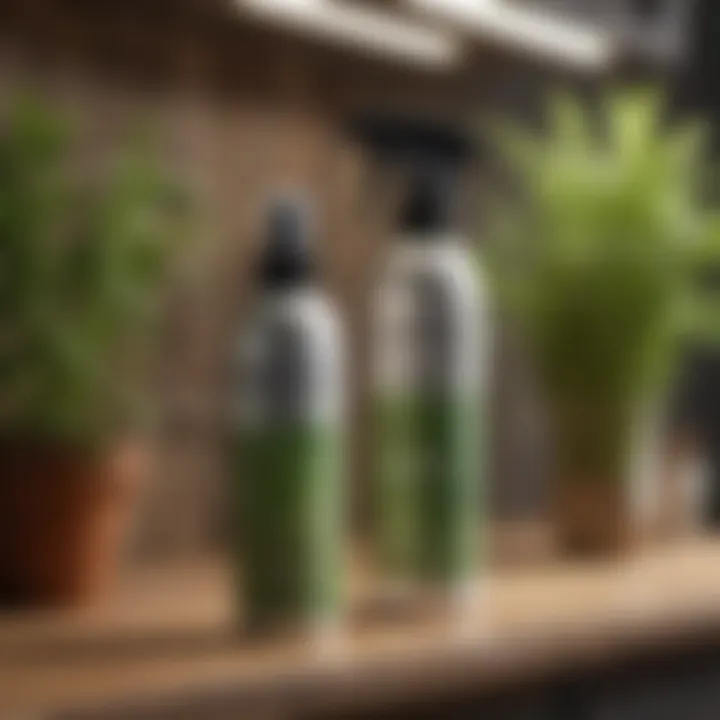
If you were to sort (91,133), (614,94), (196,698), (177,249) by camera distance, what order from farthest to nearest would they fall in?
(614,94) → (91,133) → (177,249) → (196,698)

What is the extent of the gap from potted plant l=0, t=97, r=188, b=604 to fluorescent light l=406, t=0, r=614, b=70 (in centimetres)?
40

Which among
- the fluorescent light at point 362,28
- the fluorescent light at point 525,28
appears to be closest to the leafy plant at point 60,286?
the fluorescent light at point 362,28

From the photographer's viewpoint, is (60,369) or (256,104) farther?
(256,104)

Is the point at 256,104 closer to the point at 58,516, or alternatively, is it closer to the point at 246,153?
the point at 246,153

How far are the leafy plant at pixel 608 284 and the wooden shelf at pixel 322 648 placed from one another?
183 mm

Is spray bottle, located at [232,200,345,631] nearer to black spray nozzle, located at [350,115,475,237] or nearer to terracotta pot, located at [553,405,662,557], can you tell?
terracotta pot, located at [553,405,662,557]

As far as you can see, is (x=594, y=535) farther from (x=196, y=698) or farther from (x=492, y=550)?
(x=196, y=698)

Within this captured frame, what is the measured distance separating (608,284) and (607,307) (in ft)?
0.07

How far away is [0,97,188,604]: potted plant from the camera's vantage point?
121cm

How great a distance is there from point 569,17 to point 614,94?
0.32 meters

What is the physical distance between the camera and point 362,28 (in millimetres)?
1616

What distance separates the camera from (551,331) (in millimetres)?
1507

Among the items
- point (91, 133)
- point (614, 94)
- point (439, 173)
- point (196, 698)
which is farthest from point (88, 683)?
point (614, 94)

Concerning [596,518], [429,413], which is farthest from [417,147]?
[429,413]
